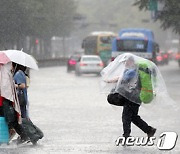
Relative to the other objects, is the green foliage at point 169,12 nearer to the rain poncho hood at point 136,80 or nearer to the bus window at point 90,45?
the bus window at point 90,45

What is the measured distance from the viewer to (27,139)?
12.6 metres

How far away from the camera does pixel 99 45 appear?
70.4m

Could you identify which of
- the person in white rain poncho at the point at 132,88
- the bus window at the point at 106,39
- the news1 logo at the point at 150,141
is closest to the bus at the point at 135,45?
the bus window at the point at 106,39

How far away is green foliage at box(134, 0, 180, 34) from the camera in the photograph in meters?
52.5

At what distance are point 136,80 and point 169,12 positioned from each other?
42536 millimetres

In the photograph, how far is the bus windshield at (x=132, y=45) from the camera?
5278cm

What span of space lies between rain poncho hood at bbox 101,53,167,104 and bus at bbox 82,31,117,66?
2233 inches

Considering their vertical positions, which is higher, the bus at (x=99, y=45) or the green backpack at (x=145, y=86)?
the green backpack at (x=145, y=86)

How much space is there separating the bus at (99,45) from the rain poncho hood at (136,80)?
56.7m

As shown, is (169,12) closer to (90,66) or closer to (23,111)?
(90,66)

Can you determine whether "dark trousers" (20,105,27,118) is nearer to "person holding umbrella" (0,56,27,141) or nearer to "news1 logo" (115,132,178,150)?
"person holding umbrella" (0,56,27,141)

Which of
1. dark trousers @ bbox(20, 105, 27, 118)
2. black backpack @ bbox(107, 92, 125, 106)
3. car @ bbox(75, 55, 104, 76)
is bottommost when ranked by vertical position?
car @ bbox(75, 55, 104, 76)

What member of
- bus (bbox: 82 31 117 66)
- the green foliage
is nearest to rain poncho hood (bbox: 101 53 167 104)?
the green foliage

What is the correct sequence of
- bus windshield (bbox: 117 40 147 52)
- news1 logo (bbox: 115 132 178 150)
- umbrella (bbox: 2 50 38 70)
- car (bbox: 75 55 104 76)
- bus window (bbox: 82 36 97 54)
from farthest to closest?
bus window (bbox: 82 36 97 54), bus windshield (bbox: 117 40 147 52), car (bbox: 75 55 104 76), umbrella (bbox: 2 50 38 70), news1 logo (bbox: 115 132 178 150)
